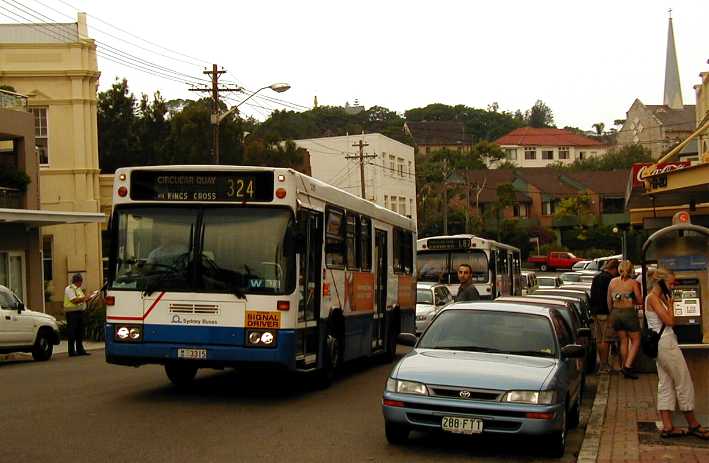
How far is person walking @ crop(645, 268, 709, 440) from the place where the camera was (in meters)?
10.2

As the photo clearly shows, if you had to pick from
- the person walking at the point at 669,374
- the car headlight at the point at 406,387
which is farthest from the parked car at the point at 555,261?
the car headlight at the point at 406,387

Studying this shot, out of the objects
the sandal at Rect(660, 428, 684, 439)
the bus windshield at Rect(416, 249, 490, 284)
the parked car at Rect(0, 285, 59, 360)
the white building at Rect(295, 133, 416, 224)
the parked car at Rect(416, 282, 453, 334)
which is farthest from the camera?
the white building at Rect(295, 133, 416, 224)

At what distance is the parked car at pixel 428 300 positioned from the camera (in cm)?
2653

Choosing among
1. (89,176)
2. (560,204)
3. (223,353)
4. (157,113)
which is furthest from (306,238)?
(560,204)

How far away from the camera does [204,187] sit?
12.9 metres

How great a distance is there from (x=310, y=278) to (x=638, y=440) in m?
4.89

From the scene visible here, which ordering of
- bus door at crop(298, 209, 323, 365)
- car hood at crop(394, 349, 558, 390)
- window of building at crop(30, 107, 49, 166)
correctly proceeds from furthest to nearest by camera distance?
1. window of building at crop(30, 107, 49, 166)
2. bus door at crop(298, 209, 323, 365)
3. car hood at crop(394, 349, 558, 390)

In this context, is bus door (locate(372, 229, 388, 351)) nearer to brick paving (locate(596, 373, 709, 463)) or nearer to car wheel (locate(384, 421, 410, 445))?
brick paving (locate(596, 373, 709, 463))

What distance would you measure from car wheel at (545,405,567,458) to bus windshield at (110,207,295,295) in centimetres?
409

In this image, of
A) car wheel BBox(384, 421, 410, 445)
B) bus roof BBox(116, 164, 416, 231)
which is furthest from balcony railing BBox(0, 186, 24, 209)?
car wheel BBox(384, 421, 410, 445)

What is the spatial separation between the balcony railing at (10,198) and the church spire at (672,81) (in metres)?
93.0

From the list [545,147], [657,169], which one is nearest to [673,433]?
[657,169]

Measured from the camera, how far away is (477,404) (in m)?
9.31

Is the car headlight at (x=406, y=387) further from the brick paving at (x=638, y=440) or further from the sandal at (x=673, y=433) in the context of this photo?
the sandal at (x=673, y=433)
